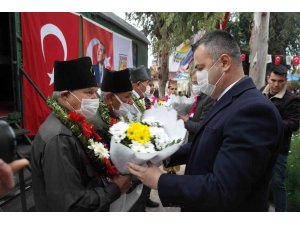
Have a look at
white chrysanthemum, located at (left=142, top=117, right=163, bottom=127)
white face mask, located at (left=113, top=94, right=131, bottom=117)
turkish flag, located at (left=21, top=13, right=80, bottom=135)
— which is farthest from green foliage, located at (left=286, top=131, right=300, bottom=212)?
turkish flag, located at (left=21, top=13, right=80, bottom=135)

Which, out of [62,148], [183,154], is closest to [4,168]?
[62,148]

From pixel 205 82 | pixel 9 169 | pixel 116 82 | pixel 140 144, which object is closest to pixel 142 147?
pixel 140 144

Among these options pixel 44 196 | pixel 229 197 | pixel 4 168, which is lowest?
pixel 44 196

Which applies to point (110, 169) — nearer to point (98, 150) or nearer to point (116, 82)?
point (98, 150)

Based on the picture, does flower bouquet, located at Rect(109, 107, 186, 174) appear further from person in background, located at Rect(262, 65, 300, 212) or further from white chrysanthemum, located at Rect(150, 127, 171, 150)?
Answer: person in background, located at Rect(262, 65, 300, 212)

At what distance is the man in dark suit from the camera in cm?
148

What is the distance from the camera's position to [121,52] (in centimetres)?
907

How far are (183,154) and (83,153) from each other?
744 millimetres

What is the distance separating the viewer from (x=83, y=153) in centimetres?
196

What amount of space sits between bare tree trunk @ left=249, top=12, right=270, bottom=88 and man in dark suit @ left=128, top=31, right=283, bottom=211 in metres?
4.63

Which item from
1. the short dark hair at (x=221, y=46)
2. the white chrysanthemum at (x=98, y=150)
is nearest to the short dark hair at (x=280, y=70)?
the short dark hair at (x=221, y=46)

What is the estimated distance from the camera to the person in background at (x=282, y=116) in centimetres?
368

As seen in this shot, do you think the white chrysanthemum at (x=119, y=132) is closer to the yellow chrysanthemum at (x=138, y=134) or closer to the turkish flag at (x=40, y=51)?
the yellow chrysanthemum at (x=138, y=134)

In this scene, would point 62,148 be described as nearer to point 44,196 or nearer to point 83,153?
point 83,153
